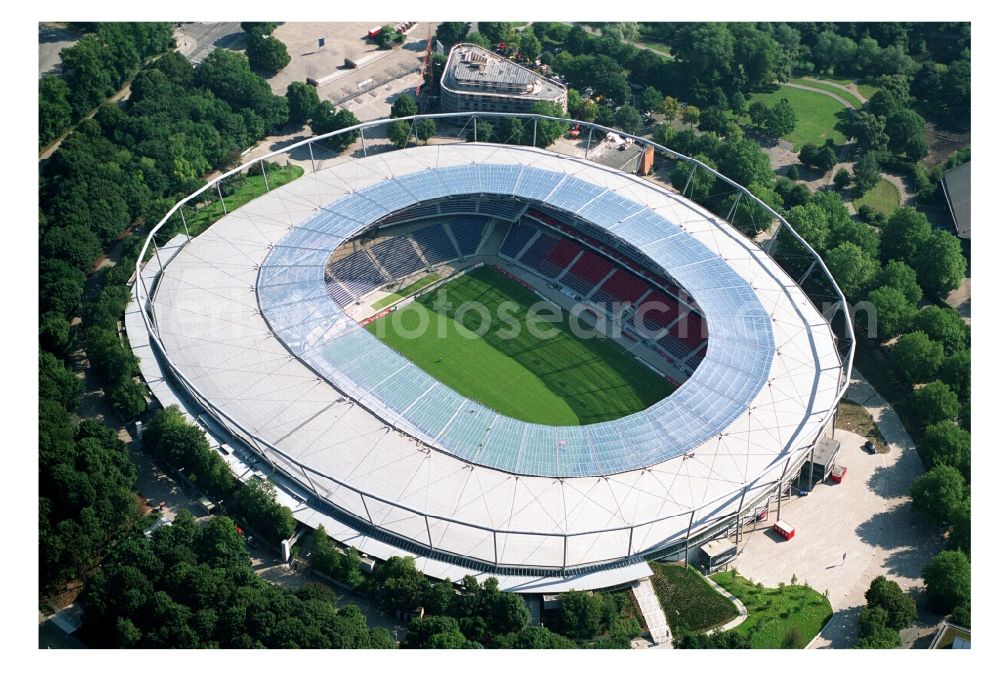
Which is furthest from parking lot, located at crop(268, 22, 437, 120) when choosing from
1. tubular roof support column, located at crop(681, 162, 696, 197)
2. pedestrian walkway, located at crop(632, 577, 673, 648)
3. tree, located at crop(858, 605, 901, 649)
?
tree, located at crop(858, 605, 901, 649)

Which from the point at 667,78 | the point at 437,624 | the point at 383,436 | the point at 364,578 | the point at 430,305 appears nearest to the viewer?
the point at 437,624

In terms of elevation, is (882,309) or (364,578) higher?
(882,309)

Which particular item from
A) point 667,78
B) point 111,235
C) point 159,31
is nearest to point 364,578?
point 111,235

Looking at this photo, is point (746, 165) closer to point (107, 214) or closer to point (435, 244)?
Result: point (435, 244)

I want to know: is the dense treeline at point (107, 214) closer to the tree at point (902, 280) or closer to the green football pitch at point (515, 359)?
the green football pitch at point (515, 359)

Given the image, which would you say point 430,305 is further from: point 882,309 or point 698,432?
point 882,309

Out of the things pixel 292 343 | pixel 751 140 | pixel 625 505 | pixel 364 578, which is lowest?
pixel 364 578

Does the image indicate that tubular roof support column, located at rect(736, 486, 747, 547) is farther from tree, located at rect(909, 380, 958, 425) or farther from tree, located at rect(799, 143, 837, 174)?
tree, located at rect(799, 143, 837, 174)
